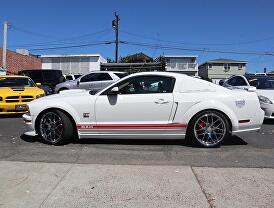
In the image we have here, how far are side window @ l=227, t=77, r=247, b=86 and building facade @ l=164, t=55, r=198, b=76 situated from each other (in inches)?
1952

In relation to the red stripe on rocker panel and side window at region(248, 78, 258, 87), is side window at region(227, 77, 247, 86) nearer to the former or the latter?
side window at region(248, 78, 258, 87)

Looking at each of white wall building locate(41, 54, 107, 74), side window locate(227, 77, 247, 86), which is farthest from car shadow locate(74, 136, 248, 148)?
white wall building locate(41, 54, 107, 74)

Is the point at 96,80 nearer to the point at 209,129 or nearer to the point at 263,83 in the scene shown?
the point at 263,83

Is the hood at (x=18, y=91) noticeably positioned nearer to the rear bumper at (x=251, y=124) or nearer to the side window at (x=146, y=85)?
the side window at (x=146, y=85)

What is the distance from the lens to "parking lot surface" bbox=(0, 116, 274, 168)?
252 inches

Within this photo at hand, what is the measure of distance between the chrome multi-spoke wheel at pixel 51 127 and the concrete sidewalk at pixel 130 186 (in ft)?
5.17

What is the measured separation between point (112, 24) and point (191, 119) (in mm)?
38208

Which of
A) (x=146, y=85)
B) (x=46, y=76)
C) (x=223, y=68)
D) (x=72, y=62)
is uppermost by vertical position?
(x=223, y=68)

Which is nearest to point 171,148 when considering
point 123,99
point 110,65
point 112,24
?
point 123,99

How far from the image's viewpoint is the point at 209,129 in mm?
7453

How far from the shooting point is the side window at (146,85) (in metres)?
7.61

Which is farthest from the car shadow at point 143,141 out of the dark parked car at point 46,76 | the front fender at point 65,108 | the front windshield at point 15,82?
the dark parked car at point 46,76

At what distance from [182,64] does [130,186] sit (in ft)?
205

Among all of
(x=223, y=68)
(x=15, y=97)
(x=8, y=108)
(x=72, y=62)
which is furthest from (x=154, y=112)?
(x=223, y=68)
